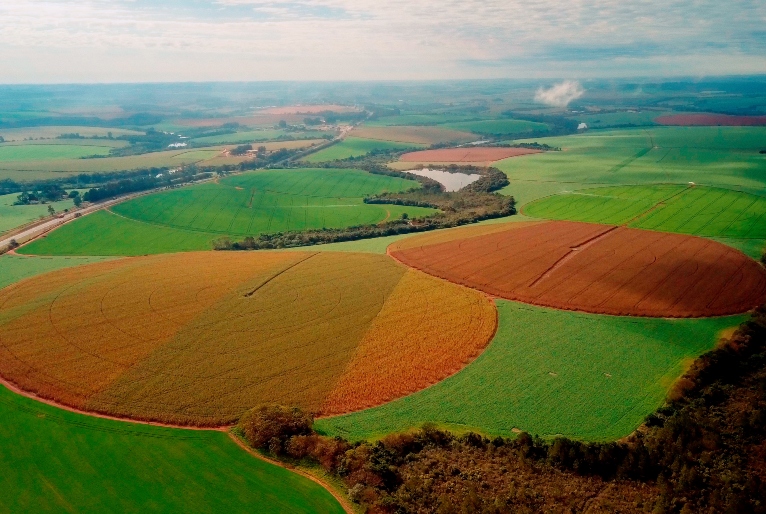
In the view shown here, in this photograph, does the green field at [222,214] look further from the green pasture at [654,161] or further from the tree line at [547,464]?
the tree line at [547,464]

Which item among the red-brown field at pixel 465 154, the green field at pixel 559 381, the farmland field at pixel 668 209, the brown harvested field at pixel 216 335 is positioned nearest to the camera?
the green field at pixel 559 381

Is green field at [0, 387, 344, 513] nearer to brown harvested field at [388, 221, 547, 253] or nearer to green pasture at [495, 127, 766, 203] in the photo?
brown harvested field at [388, 221, 547, 253]

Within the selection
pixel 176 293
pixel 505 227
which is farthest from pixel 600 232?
pixel 176 293

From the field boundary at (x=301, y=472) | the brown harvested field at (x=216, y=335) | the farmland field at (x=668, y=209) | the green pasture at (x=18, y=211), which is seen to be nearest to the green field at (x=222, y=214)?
the green pasture at (x=18, y=211)

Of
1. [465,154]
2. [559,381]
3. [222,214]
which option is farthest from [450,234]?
[465,154]

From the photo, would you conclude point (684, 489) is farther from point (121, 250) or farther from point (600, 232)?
point (121, 250)

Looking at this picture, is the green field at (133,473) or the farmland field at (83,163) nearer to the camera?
the green field at (133,473)

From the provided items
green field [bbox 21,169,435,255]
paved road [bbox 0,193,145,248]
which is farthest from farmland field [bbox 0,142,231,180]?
green field [bbox 21,169,435,255]
